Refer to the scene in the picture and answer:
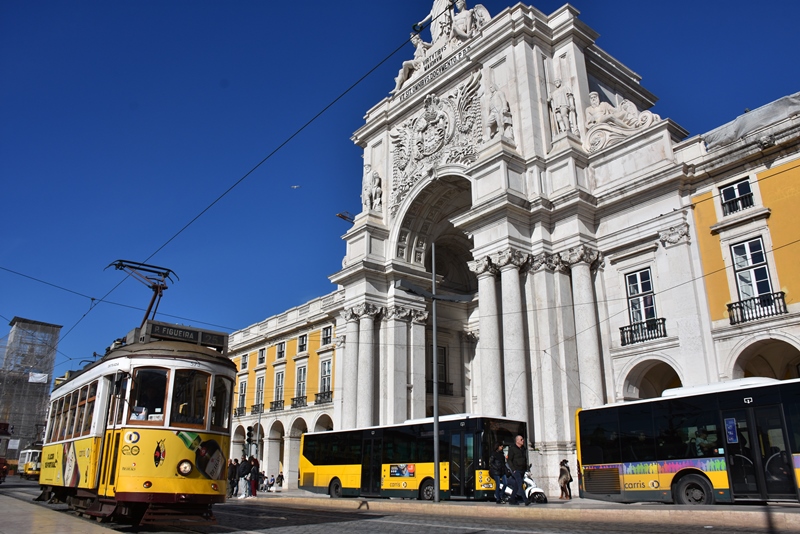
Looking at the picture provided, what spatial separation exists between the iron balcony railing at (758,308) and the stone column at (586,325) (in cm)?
478

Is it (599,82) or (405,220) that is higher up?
(599,82)

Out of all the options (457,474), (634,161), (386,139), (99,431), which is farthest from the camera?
(386,139)

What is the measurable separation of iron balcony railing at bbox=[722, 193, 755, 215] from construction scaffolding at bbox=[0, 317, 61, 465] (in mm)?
66602

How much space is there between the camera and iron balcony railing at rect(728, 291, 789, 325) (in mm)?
20641

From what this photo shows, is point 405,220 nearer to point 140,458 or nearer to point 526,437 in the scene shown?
point 526,437

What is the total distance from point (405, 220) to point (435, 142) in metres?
4.31

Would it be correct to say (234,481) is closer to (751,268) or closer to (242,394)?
(751,268)

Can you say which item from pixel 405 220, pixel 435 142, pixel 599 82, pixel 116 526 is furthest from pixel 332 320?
pixel 116 526

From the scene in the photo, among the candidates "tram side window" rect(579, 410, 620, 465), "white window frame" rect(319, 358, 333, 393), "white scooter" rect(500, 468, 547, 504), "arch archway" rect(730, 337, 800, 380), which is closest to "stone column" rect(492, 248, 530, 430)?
"tram side window" rect(579, 410, 620, 465)

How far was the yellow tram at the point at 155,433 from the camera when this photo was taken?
11164 mm

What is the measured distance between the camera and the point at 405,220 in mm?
33844

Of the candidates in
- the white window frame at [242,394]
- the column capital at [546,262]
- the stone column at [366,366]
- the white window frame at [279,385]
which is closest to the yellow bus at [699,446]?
the column capital at [546,262]

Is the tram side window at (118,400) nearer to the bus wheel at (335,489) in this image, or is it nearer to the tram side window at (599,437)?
the tram side window at (599,437)

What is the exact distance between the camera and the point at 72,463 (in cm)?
1390
